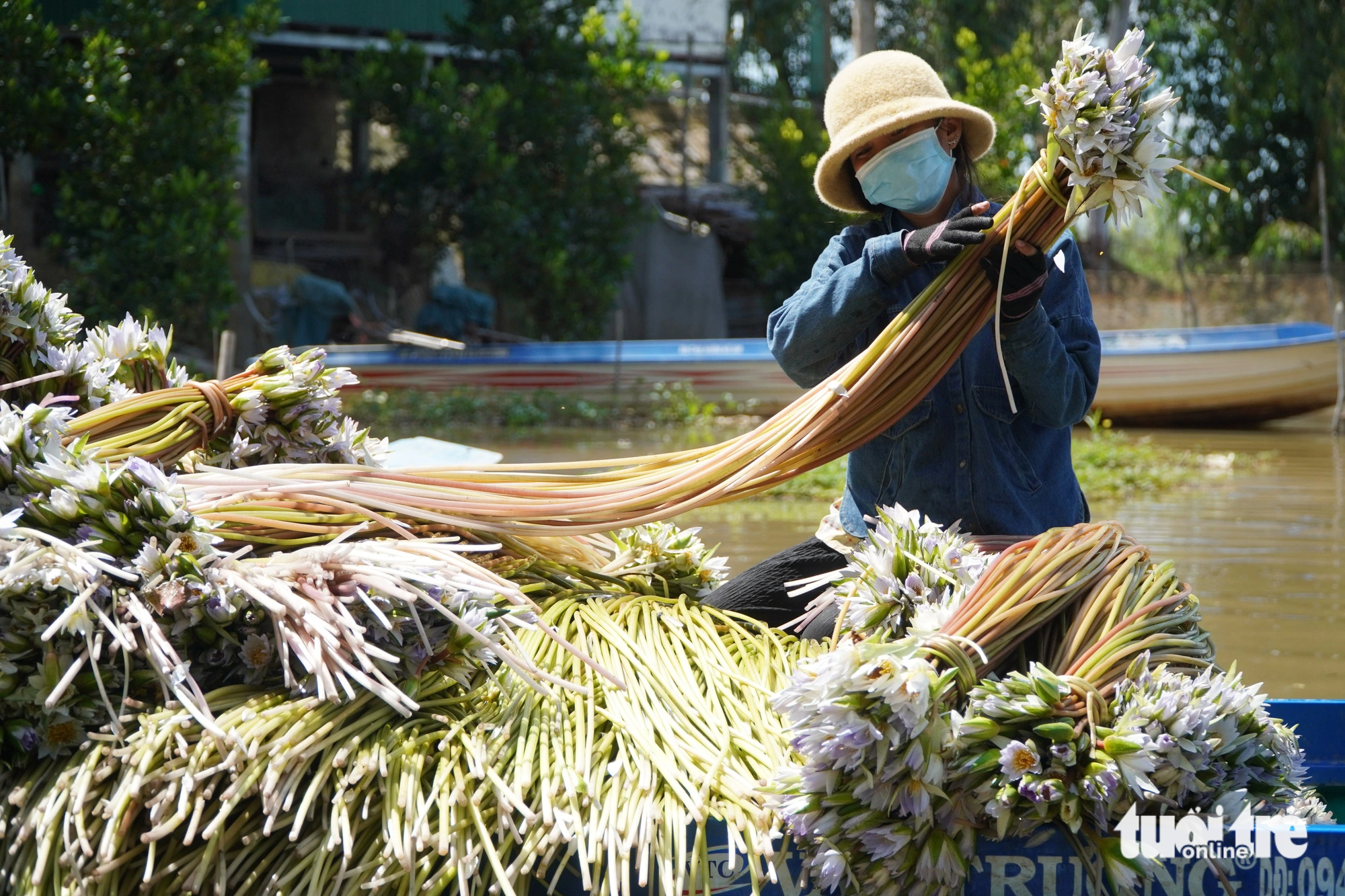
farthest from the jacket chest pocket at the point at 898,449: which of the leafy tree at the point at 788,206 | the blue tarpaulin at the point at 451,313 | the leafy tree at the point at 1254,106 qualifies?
the leafy tree at the point at 1254,106

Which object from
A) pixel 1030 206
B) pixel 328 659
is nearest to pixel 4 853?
pixel 328 659

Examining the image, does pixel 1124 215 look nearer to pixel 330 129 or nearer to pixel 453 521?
pixel 453 521

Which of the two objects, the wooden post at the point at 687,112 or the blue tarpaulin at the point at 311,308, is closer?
the blue tarpaulin at the point at 311,308

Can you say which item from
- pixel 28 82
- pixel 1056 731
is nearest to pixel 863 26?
pixel 28 82

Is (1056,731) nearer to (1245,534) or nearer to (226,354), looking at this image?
(1245,534)

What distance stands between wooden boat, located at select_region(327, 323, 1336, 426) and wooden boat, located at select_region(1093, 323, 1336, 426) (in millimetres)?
11

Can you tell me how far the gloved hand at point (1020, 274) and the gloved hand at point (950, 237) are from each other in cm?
5

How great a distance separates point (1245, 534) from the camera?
7371mm

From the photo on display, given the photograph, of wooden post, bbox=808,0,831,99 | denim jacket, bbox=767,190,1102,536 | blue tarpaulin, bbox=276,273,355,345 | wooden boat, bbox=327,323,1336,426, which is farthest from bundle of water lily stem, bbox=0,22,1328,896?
wooden post, bbox=808,0,831,99

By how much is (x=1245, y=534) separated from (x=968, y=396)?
19.5 ft

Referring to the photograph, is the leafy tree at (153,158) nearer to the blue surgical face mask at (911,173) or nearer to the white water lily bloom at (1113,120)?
the blue surgical face mask at (911,173)

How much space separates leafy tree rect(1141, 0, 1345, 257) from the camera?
54.1 ft

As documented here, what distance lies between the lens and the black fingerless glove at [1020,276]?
1927 millimetres

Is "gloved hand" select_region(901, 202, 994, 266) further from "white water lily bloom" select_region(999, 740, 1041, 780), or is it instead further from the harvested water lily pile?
"white water lily bloom" select_region(999, 740, 1041, 780)
